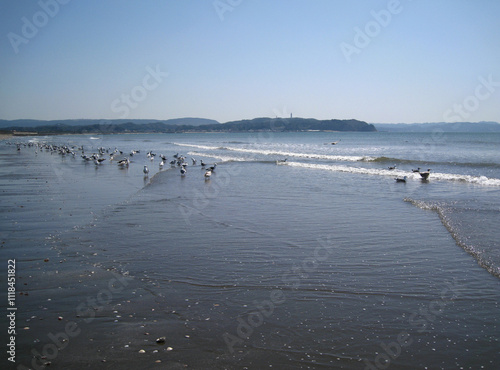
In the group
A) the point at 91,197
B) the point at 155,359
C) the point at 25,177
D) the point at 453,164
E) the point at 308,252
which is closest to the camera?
the point at 155,359

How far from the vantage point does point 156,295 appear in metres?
6.76

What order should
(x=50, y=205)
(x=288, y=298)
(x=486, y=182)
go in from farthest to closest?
(x=486, y=182) → (x=50, y=205) → (x=288, y=298)

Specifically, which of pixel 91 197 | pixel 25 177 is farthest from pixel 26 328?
pixel 25 177

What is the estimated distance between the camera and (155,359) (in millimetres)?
4941

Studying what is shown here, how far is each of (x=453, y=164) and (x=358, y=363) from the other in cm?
3248

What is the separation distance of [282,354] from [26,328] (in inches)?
143

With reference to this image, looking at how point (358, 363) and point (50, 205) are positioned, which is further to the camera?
point (50, 205)

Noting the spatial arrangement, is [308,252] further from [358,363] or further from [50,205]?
[50,205]

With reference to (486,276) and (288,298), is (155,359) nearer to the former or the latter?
(288,298)

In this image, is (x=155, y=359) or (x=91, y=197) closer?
(x=155, y=359)

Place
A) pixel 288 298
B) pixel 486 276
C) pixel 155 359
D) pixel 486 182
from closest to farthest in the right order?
pixel 155 359 < pixel 288 298 < pixel 486 276 < pixel 486 182

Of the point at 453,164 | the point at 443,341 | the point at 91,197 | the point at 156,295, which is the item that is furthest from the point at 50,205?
the point at 453,164

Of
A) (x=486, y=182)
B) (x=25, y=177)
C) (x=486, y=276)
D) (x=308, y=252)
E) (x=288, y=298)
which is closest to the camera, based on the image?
(x=288, y=298)

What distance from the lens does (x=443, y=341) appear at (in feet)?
17.9
